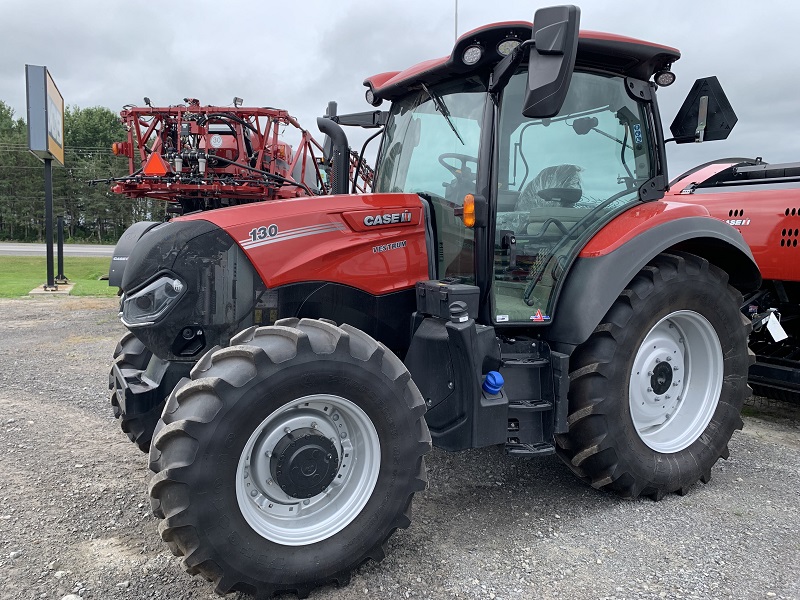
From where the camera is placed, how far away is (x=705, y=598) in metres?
2.50

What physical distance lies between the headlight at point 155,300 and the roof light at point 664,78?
282cm

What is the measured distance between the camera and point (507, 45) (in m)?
2.82

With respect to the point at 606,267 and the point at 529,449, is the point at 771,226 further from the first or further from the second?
the point at 529,449

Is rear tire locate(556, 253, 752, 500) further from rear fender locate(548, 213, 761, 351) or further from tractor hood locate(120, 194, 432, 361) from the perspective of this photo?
tractor hood locate(120, 194, 432, 361)

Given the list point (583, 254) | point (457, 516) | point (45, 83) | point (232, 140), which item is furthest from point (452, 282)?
point (45, 83)

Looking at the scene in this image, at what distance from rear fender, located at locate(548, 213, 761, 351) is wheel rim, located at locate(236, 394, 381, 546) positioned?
1210 mm

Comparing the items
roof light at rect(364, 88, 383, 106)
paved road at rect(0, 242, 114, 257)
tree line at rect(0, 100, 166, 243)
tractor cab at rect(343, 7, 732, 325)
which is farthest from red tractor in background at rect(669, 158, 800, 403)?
tree line at rect(0, 100, 166, 243)

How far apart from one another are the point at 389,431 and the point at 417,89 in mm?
1921

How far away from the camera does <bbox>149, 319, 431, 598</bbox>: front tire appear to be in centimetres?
224

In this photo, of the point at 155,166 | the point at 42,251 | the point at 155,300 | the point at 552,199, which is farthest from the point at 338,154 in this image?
the point at 42,251

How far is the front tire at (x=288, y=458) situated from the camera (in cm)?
224

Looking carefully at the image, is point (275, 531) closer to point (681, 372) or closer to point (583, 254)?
point (583, 254)

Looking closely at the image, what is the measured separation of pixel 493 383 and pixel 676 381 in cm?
134

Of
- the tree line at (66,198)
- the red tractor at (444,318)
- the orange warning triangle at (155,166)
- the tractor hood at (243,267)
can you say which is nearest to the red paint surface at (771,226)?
the red tractor at (444,318)
